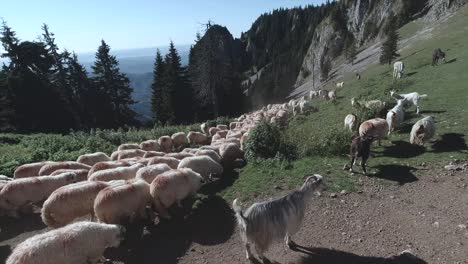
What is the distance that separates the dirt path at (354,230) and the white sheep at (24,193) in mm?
687

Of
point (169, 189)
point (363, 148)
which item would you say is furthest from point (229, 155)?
point (363, 148)

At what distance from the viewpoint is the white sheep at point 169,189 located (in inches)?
422

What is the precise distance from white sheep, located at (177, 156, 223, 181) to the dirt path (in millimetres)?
2387

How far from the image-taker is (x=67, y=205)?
10078 millimetres

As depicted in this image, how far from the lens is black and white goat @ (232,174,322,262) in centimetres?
771

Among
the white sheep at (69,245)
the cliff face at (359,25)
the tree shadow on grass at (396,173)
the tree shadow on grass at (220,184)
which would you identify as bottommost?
the tree shadow on grass at (220,184)

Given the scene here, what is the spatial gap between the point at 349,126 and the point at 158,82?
42.0 meters

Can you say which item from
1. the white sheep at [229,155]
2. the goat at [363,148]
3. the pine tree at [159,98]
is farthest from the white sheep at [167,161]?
the pine tree at [159,98]

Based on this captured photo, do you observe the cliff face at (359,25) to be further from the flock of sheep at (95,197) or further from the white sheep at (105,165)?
the white sheep at (105,165)

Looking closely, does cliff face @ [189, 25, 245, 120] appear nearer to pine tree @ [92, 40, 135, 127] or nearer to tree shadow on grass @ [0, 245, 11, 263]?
pine tree @ [92, 40, 135, 127]

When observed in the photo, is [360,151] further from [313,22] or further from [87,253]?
[313,22]

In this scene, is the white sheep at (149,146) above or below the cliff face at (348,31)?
below

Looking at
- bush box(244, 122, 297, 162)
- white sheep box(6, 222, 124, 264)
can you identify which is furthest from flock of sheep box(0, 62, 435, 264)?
bush box(244, 122, 297, 162)

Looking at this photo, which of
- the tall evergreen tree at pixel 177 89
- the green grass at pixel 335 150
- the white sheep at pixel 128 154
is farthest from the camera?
the tall evergreen tree at pixel 177 89
